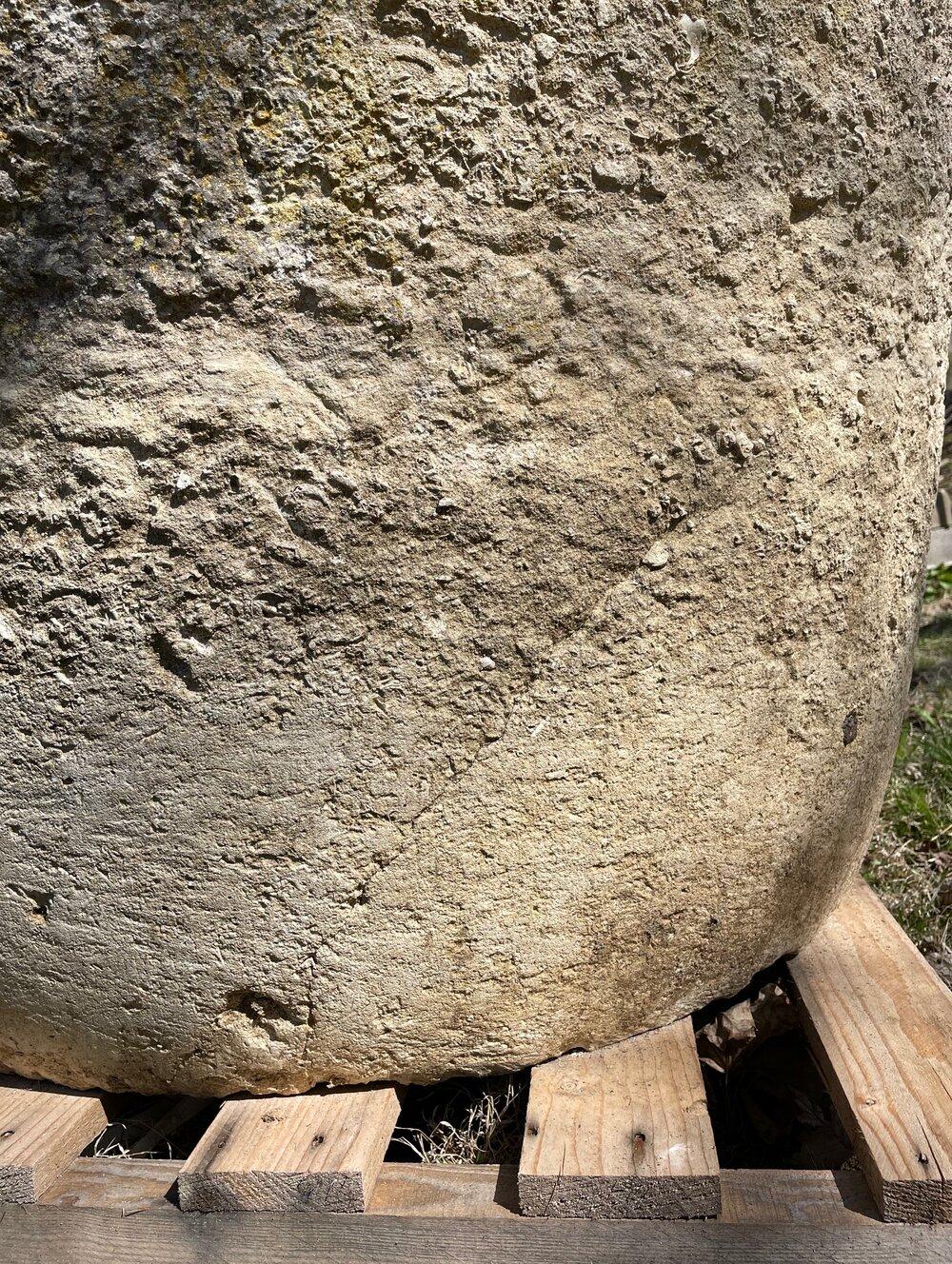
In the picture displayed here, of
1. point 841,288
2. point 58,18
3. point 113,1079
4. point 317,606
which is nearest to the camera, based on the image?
point 58,18

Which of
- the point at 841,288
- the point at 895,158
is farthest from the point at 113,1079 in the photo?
the point at 895,158

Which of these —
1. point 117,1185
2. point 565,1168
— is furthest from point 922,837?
point 117,1185

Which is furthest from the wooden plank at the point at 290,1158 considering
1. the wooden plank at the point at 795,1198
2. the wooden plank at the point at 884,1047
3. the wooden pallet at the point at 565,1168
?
the wooden plank at the point at 884,1047

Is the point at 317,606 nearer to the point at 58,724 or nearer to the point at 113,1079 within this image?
the point at 58,724

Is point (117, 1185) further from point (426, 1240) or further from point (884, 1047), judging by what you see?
point (884, 1047)

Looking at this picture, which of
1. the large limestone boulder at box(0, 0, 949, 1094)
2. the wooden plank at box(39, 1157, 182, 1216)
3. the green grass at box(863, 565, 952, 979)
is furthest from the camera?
the green grass at box(863, 565, 952, 979)

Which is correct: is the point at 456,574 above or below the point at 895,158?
below

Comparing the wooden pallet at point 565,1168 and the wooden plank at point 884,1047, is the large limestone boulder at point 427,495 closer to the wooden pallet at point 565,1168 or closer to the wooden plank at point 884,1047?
the wooden pallet at point 565,1168

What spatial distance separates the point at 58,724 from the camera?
1197 millimetres

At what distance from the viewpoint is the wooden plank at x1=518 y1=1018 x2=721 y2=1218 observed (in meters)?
1.20

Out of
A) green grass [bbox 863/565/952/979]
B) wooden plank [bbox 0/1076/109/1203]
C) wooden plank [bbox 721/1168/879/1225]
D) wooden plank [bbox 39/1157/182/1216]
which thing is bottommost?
wooden plank [bbox 39/1157/182/1216]

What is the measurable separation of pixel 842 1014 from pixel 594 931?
389 mm

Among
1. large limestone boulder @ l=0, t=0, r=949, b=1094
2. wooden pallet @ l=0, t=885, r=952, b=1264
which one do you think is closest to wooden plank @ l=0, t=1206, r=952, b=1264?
wooden pallet @ l=0, t=885, r=952, b=1264

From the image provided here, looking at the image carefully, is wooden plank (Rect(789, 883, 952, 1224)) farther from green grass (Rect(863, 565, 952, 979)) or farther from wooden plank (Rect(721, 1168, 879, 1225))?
green grass (Rect(863, 565, 952, 979))
